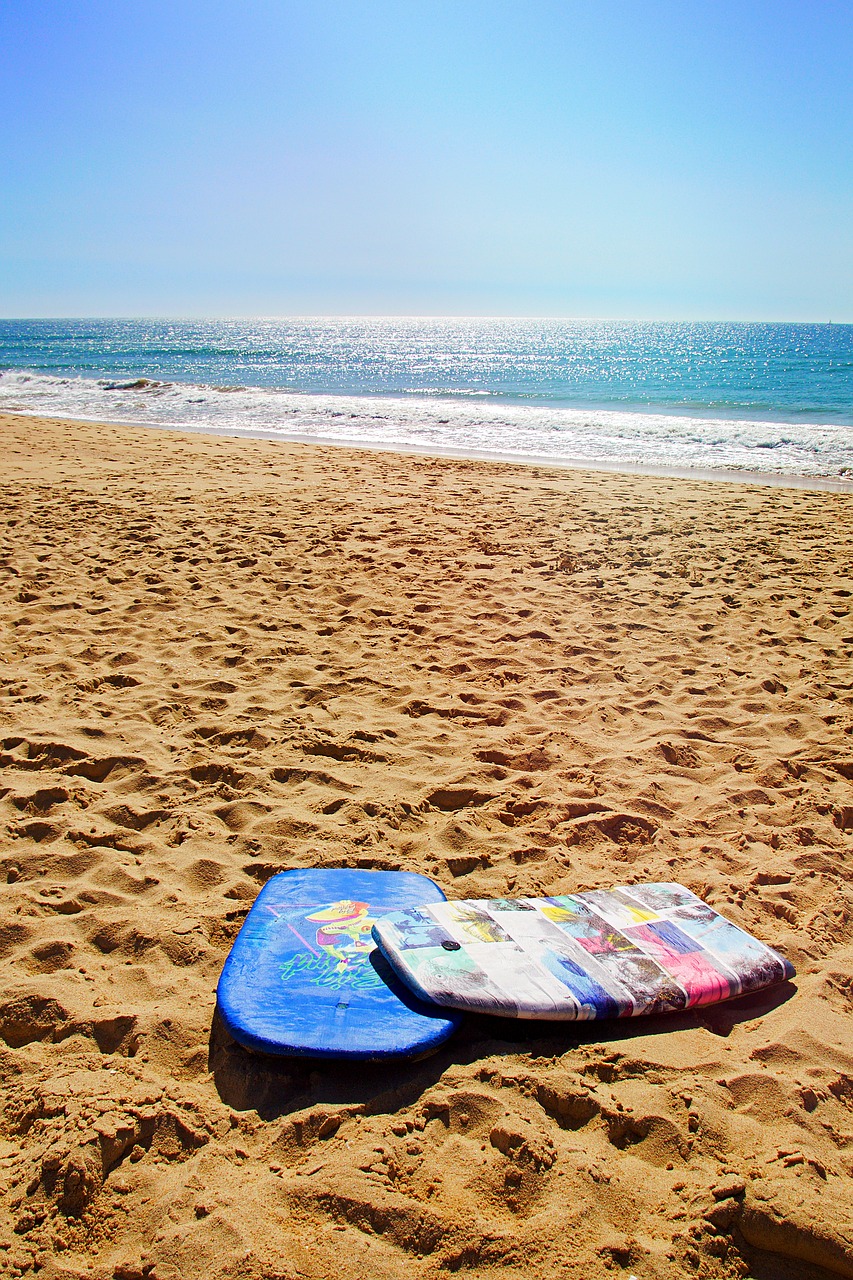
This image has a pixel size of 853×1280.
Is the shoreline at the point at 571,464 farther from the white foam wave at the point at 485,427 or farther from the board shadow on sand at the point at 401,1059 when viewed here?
the board shadow on sand at the point at 401,1059

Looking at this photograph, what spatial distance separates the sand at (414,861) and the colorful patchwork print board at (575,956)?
0.31 ft

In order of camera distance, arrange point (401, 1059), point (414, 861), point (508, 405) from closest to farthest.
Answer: point (401, 1059) → point (414, 861) → point (508, 405)

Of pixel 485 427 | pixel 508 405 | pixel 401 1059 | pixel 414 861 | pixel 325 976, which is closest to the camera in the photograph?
pixel 401 1059

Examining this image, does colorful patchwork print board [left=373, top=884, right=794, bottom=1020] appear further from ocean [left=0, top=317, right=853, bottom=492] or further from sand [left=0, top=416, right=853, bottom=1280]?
ocean [left=0, top=317, right=853, bottom=492]

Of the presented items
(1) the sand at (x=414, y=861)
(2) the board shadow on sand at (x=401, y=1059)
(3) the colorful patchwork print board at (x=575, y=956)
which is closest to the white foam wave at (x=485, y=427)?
(1) the sand at (x=414, y=861)

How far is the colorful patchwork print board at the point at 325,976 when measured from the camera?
1975 mm

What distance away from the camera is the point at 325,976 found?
7.23 ft

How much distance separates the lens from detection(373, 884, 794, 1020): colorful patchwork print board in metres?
2.12

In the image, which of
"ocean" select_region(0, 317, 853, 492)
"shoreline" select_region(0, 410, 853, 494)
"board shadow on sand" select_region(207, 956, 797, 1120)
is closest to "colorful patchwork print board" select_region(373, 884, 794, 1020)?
"board shadow on sand" select_region(207, 956, 797, 1120)

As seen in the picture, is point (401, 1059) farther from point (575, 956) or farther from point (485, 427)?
point (485, 427)

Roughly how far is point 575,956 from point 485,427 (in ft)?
53.5

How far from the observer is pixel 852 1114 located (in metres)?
1.91

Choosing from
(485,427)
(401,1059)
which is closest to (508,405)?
(485,427)

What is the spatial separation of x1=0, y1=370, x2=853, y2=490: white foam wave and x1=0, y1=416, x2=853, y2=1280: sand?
725cm
